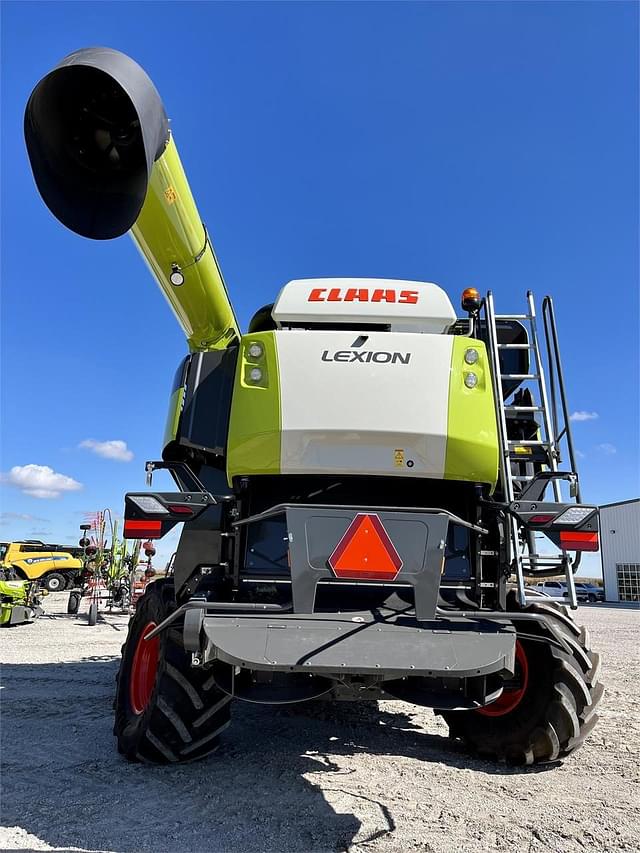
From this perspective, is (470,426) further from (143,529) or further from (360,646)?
(143,529)

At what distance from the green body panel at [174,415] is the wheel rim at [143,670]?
52.6 inches

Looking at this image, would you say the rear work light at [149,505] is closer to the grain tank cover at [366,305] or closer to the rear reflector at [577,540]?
the grain tank cover at [366,305]

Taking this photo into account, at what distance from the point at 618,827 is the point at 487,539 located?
1.66 m

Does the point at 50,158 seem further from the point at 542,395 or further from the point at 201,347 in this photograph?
the point at 542,395

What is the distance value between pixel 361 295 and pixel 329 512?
1595mm

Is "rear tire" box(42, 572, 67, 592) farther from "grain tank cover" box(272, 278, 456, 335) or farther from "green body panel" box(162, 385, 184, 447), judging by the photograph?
"grain tank cover" box(272, 278, 456, 335)

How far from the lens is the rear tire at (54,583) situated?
2406 cm

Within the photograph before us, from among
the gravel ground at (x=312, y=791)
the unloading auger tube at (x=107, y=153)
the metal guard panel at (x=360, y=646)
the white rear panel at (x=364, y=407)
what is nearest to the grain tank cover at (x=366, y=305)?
the white rear panel at (x=364, y=407)

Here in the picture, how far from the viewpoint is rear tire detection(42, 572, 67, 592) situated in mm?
24062

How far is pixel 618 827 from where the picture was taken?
3.26 metres

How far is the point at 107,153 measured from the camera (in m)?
3.68

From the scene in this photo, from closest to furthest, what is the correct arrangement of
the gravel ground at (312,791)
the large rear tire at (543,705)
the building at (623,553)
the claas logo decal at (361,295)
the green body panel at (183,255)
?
the gravel ground at (312,791) < the large rear tire at (543,705) < the green body panel at (183,255) < the claas logo decal at (361,295) < the building at (623,553)

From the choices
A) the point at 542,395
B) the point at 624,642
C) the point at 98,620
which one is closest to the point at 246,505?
the point at 542,395

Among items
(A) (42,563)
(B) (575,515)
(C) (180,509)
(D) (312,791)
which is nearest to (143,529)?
(C) (180,509)
